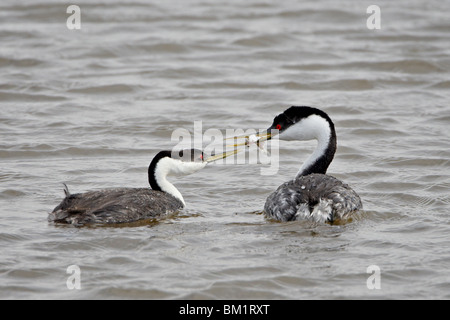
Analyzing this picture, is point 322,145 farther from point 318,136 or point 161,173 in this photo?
point 161,173

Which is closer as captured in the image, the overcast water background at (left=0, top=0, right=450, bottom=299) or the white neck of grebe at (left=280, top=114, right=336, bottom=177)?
the overcast water background at (left=0, top=0, right=450, bottom=299)

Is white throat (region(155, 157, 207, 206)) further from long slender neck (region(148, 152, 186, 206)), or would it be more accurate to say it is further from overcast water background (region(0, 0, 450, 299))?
overcast water background (region(0, 0, 450, 299))

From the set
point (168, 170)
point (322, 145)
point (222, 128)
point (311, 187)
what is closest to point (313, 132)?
point (322, 145)

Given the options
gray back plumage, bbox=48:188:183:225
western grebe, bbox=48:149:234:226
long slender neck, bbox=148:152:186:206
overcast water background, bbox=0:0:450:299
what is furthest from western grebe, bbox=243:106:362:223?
gray back plumage, bbox=48:188:183:225

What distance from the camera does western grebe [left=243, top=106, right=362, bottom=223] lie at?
7840mm

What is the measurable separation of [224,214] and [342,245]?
1.43 m

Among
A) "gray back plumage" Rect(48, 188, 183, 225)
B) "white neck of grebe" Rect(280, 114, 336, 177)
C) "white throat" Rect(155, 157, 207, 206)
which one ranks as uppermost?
"white neck of grebe" Rect(280, 114, 336, 177)

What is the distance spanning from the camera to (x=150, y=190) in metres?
8.55

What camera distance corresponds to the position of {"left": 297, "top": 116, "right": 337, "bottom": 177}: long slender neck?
8.68 m

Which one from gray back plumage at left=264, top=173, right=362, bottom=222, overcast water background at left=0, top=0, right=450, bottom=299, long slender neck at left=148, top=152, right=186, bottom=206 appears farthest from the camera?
long slender neck at left=148, top=152, right=186, bottom=206

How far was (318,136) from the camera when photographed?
8.74 meters

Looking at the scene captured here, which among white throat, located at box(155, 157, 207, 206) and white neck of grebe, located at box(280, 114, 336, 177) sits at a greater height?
white neck of grebe, located at box(280, 114, 336, 177)

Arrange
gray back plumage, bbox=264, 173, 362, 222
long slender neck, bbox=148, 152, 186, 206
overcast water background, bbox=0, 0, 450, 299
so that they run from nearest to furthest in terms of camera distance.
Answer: overcast water background, bbox=0, 0, 450, 299 → gray back plumage, bbox=264, 173, 362, 222 → long slender neck, bbox=148, 152, 186, 206

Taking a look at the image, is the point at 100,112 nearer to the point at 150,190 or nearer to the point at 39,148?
the point at 39,148
